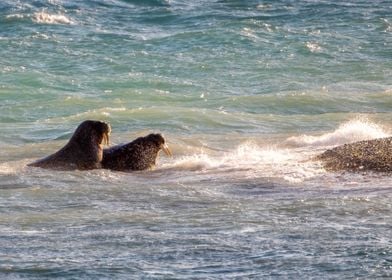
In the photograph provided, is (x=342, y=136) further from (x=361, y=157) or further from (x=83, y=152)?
(x=83, y=152)

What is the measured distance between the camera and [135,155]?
1087 centimetres

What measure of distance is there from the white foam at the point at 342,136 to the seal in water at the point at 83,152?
238 cm

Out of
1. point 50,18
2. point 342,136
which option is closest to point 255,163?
point 342,136

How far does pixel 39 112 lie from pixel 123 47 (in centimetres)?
665

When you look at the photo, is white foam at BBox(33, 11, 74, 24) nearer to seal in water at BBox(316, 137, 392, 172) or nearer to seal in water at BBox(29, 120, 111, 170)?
seal in water at BBox(29, 120, 111, 170)

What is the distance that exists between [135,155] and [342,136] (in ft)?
9.25

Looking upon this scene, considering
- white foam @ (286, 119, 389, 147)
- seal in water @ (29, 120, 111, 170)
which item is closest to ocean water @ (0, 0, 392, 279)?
white foam @ (286, 119, 389, 147)

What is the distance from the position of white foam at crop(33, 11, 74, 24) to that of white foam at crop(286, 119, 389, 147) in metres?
13.0

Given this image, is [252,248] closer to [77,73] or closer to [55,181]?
[55,181]

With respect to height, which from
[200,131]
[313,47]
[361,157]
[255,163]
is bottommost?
[313,47]

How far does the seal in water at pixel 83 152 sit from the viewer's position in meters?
10.6

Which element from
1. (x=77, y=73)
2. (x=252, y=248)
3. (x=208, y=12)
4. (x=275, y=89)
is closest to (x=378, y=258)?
A: (x=252, y=248)

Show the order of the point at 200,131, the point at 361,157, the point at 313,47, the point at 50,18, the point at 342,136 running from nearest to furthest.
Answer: the point at 361,157
the point at 342,136
the point at 200,131
the point at 313,47
the point at 50,18

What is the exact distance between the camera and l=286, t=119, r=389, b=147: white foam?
1252 centimetres
